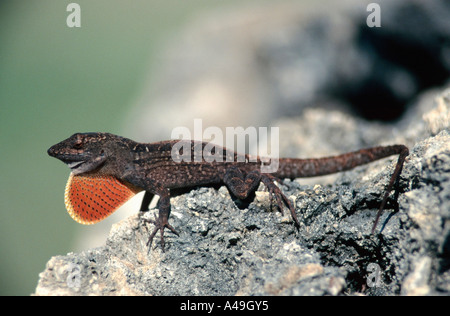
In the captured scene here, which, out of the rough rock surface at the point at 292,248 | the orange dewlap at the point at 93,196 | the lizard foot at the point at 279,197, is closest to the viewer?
the rough rock surface at the point at 292,248

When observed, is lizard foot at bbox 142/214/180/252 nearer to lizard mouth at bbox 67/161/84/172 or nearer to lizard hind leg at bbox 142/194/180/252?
lizard hind leg at bbox 142/194/180/252

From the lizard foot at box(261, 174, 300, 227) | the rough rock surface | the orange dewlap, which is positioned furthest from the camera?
the orange dewlap

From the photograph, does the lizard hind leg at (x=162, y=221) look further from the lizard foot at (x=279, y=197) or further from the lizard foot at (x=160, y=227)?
the lizard foot at (x=279, y=197)

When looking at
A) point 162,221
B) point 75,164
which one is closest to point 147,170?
point 75,164

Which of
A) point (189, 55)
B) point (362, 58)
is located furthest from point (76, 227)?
point (362, 58)

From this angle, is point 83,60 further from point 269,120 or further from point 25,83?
point 269,120

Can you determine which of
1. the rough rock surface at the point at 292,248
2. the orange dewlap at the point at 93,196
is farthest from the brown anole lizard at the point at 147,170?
the rough rock surface at the point at 292,248

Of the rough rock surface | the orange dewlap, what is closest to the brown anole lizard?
the orange dewlap
